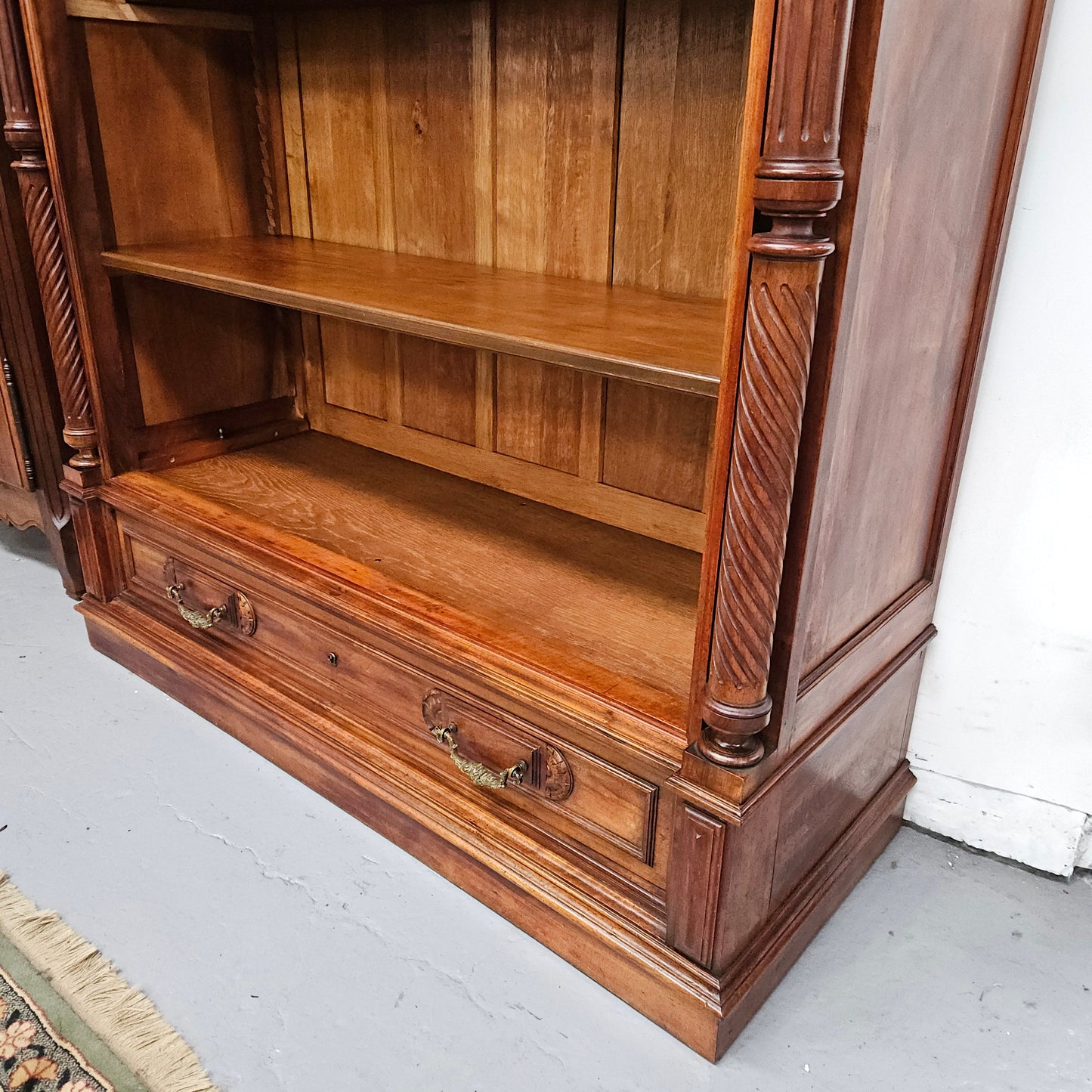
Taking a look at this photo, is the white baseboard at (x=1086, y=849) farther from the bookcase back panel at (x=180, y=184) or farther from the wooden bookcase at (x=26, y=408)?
the wooden bookcase at (x=26, y=408)

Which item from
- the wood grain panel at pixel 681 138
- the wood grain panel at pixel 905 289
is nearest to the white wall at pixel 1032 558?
the wood grain panel at pixel 905 289

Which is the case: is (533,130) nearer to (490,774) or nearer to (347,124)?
(347,124)

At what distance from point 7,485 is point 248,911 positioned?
1443 mm

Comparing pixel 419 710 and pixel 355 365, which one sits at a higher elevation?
pixel 355 365

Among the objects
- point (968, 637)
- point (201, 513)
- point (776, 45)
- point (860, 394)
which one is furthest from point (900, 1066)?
point (201, 513)

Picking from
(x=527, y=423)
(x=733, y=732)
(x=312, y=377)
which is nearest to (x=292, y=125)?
(x=312, y=377)

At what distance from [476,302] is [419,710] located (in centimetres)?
62

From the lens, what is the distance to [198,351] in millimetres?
1967

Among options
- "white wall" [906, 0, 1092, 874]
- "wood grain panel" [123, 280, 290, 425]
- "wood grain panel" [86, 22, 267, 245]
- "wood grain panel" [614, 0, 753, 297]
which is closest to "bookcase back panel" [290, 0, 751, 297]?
"wood grain panel" [614, 0, 753, 297]

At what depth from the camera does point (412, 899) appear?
4.62 feet

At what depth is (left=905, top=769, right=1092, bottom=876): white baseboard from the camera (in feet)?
4.82

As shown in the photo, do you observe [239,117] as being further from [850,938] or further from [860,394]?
[850,938]

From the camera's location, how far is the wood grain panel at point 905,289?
900 millimetres

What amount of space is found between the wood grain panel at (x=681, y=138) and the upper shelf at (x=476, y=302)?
6 cm
